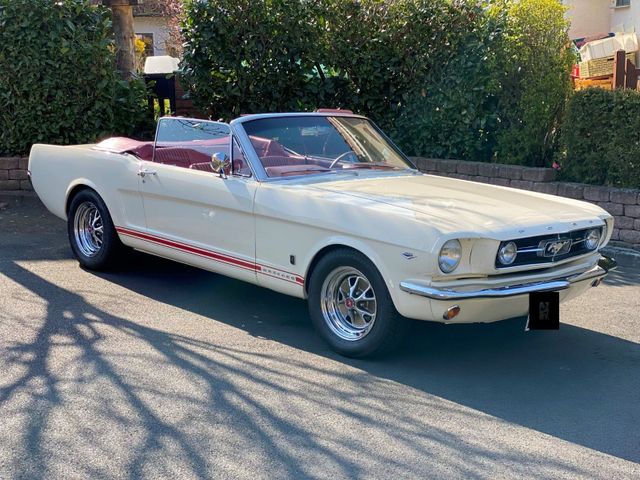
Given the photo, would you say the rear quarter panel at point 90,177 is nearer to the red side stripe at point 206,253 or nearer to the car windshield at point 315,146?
the red side stripe at point 206,253

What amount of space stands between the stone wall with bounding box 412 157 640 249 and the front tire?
166 inches

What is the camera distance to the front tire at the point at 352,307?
Answer: 5035mm

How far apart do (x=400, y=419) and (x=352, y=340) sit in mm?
969

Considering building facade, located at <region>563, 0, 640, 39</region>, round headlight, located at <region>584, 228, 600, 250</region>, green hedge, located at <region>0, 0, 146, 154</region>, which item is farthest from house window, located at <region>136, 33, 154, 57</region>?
round headlight, located at <region>584, 228, 600, 250</region>

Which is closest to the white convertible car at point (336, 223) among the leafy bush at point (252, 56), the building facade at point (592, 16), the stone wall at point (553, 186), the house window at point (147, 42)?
the stone wall at point (553, 186)

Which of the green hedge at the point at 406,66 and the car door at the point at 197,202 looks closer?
the car door at the point at 197,202

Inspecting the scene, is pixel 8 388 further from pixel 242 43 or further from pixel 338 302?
pixel 242 43

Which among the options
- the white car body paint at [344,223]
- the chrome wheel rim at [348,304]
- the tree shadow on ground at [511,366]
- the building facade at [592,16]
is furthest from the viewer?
the building facade at [592,16]

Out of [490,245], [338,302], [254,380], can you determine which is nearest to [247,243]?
[338,302]

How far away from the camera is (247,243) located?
584 cm

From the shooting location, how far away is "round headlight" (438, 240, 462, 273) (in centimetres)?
477

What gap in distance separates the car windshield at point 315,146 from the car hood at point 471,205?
12.1 inches

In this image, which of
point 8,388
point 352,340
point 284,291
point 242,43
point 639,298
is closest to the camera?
point 8,388

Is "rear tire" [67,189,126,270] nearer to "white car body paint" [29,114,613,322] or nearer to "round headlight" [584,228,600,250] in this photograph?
"white car body paint" [29,114,613,322]
